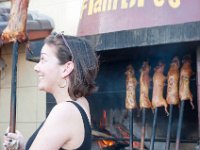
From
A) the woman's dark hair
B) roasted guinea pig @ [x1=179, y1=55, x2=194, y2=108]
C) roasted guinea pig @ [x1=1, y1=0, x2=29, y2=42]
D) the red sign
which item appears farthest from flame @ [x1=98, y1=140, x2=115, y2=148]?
the woman's dark hair

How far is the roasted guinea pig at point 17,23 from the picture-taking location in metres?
2.43

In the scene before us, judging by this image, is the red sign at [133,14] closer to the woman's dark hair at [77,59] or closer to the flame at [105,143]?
the flame at [105,143]

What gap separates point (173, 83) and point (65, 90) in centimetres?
253

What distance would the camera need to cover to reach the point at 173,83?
14.5 ft

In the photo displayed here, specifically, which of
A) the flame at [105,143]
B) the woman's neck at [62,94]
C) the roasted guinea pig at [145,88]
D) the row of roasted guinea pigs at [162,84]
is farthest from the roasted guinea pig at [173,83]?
the woman's neck at [62,94]

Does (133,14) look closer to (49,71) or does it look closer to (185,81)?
(185,81)

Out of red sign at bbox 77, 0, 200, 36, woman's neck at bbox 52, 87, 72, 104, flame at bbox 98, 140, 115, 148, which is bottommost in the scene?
flame at bbox 98, 140, 115, 148

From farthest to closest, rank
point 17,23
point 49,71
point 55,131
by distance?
point 17,23
point 49,71
point 55,131

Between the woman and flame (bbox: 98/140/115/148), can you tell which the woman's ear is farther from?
flame (bbox: 98/140/115/148)

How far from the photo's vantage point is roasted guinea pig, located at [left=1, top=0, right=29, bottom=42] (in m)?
2.43

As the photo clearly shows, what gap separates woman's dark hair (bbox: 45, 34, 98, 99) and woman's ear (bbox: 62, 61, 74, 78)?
14 mm

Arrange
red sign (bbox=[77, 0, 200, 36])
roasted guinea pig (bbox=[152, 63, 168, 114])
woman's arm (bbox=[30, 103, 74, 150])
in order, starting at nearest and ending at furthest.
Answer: woman's arm (bbox=[30, 103, 74, 150]) < red sign (bbox=[77, 0, 200, 36]) < roasted guinea pig (bbox=[152, 63, 168, 114])

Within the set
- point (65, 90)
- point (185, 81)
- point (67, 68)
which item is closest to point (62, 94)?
point (65, 90)

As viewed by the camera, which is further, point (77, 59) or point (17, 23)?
point (17, 23)
